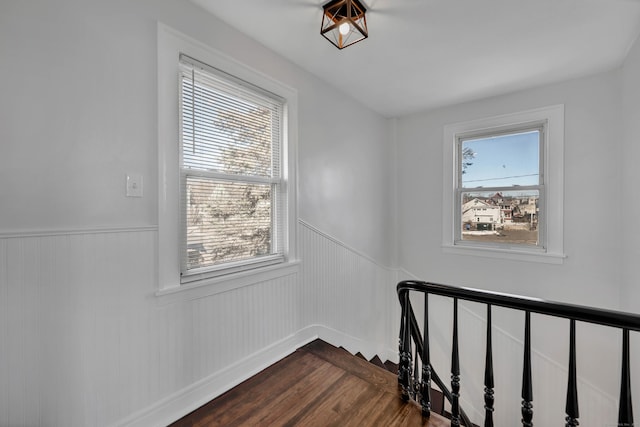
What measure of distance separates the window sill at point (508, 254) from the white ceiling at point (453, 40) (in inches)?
64.8

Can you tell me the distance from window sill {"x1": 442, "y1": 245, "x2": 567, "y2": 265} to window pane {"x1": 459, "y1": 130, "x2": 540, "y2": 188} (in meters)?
0.70

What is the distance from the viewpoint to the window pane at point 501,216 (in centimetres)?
285

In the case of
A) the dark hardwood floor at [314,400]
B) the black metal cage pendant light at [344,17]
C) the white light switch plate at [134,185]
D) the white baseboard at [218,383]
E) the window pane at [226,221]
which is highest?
the black metal cage pendant light at [344,17]

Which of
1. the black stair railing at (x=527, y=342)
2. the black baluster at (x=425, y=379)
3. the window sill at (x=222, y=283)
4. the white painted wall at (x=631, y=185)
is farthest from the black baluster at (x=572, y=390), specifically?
the window sill at (x=222, y=283)

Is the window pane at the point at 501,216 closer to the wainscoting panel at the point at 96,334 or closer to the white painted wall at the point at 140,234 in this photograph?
the white painted wall at the point at 140,234

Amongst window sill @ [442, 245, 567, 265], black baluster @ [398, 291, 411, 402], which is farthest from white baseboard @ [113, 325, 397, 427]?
window sill @ [442, 245, 567, 265]

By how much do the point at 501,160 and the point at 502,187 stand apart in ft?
0.98

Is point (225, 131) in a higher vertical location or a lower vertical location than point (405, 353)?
higher

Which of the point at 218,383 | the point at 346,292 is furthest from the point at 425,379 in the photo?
the point at 346,292

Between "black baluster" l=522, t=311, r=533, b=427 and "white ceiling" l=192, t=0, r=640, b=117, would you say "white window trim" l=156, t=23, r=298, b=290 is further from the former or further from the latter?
"black baluster" l=522, t=311, r=533, b=427

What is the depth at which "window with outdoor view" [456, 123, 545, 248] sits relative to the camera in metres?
2.83

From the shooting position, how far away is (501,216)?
3.03m

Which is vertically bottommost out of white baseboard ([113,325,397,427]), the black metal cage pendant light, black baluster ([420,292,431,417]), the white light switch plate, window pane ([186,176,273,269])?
white baseboard ([113,325,397,427])

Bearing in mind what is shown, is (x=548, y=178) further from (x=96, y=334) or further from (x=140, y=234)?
(x=96, y=334)
